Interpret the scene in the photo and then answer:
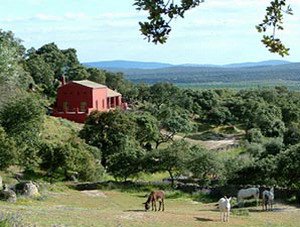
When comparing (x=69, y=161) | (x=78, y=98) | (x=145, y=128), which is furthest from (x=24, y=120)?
(x=78, y=98)

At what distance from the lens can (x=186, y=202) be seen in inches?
1337

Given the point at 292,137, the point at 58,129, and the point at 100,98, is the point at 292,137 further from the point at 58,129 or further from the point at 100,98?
the point at 58,129

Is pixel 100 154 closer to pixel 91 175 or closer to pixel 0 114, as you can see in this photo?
pixel 91 175

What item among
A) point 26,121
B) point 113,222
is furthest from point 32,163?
point 113,222

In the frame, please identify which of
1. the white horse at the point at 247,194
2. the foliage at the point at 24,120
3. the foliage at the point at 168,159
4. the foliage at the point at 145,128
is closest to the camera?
the white horse at the point at 247,194

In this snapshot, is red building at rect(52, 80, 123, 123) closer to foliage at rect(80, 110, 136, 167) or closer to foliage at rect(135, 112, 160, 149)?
foliage at rect(135, 112, 160, 149)

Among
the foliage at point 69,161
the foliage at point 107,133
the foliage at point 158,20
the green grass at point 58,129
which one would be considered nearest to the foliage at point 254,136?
the green grass at point 58,129

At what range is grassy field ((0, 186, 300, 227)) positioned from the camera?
2059 cm

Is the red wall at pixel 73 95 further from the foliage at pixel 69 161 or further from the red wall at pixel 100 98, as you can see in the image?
the foliage at pixel 69 161

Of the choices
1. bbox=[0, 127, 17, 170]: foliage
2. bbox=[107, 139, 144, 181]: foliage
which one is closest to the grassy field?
bbox=[107, 139, 144, 181]: foliage

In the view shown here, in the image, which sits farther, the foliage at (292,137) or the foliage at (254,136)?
the foliage at (254,136)

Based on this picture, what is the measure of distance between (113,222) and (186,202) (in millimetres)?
13511

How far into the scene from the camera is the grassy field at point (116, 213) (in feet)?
67.6

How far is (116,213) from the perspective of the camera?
24.0 meters
